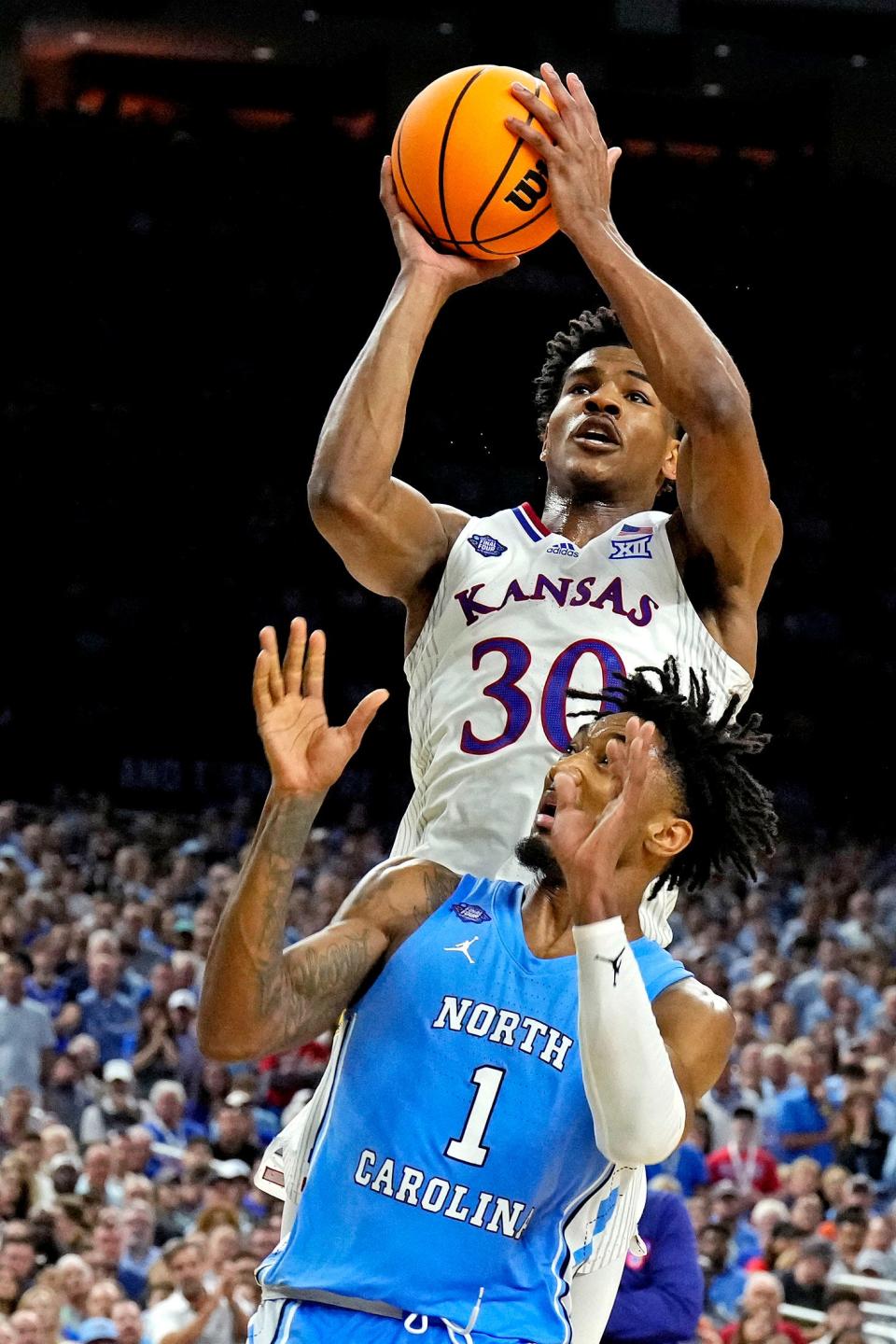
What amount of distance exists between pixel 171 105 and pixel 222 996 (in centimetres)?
1907

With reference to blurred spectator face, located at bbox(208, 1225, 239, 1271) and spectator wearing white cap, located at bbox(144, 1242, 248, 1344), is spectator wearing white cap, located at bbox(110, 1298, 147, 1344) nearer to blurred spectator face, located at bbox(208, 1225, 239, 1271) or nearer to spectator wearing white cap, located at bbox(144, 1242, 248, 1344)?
spectator wearing white cap, located at bbox(144, 1242, 248, 1344)

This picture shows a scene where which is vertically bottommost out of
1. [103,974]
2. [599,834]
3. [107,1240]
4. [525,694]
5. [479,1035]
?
[107,1240]

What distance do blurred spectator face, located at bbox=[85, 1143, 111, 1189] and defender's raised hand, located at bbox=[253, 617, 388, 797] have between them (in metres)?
5.80

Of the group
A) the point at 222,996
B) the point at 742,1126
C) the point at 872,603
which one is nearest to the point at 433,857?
the point at 222,996

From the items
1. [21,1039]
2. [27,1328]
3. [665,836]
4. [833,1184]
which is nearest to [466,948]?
[665,836]

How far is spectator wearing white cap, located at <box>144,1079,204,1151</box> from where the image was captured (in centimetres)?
912

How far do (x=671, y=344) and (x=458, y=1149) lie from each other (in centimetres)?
167

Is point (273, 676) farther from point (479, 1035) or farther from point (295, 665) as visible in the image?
point (479, 1035)

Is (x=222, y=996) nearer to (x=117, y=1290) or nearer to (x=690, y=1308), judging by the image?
(x=690, y=1308)

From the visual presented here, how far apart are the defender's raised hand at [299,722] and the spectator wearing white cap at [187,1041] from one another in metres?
6.65

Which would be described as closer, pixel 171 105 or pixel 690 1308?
pixel 690 1308

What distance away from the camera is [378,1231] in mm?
3070

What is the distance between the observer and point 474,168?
3.82m

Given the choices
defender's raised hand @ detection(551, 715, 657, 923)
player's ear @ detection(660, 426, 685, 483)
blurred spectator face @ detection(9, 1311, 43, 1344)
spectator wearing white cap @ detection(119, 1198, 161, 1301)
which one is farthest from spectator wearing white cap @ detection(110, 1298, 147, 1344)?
defender's raised hand @ detection(551, 715, 657, 923)
